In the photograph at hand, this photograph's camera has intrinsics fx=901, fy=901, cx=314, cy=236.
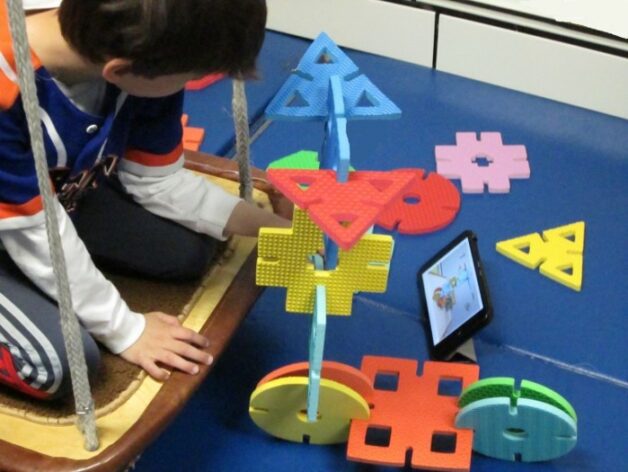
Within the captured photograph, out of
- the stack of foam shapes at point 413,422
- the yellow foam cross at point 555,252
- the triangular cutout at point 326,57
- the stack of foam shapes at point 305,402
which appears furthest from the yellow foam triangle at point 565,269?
the triangular cutout at point 326,57

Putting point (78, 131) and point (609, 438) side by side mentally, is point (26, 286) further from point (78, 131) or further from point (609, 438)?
point (609, 438)

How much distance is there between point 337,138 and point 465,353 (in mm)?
398

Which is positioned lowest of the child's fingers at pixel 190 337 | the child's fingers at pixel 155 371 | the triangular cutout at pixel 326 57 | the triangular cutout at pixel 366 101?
the child's fingers at pixel 155 371

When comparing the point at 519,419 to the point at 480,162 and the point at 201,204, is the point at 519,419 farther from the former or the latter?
the point at 480,162

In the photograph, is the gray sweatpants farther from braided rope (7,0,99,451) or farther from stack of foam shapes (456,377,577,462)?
stack of foam shapes (456,377,577,462)

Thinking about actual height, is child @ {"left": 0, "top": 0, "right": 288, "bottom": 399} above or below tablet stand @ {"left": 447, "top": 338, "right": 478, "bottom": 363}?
above

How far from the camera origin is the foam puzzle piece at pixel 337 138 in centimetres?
82

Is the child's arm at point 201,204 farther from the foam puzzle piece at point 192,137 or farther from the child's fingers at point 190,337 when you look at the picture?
the foam puzzle piece at point 192,137

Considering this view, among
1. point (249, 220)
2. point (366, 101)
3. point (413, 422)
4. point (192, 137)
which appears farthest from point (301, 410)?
point (192, 137)

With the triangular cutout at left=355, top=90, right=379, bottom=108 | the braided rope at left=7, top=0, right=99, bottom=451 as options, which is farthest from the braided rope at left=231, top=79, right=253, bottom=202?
the braided rope at left=7, top=0, right=99, bottom=451

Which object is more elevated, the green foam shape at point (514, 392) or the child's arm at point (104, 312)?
the child's arm at point (104, 312)

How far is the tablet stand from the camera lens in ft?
3.66

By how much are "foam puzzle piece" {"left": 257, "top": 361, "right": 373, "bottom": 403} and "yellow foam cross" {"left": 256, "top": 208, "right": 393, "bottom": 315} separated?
7 centimetres

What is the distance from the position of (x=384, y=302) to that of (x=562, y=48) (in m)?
0.59
